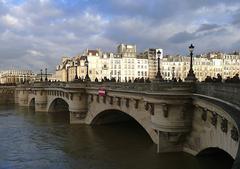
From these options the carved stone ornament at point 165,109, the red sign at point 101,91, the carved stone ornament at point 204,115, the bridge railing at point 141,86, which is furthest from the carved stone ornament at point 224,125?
the red sign at point 101,91

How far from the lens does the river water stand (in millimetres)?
28750

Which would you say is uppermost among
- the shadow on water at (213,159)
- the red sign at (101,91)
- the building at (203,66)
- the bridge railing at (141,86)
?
the building at (203,66)

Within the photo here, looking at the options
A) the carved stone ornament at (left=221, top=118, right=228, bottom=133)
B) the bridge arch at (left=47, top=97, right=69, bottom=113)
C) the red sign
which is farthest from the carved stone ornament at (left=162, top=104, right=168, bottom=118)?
the bridge arch at (left=47, top=97, right=69, bottom=113)

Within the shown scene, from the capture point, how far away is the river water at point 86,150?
28750 millimetres

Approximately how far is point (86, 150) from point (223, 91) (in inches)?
722

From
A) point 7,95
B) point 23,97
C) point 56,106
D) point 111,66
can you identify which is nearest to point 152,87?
point 56,106

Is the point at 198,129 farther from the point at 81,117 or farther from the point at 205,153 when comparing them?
the point at 81,117

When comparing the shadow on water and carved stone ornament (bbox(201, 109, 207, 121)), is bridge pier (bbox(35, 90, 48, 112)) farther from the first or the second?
carved stone ornament (bbox(201, 109, 207, 121))

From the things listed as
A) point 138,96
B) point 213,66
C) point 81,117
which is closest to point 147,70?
point 213,66

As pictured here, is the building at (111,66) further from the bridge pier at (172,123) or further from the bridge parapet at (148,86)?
the bridge pier at (172,123)

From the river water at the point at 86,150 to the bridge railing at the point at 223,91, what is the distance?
5.53 metres

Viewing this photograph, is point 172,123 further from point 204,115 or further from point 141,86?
point 141,86

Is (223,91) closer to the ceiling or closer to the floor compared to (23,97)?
closer to the ceiling

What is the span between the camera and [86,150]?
35.5 meters
